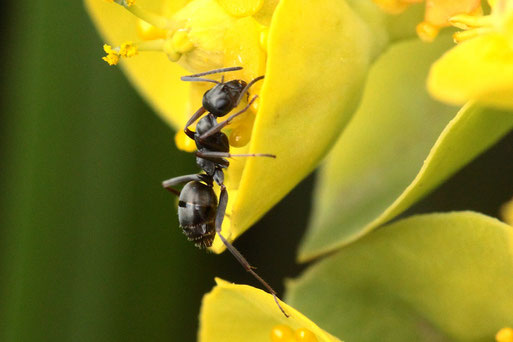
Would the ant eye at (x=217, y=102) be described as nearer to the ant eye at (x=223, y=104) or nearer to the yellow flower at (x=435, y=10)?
the ant eye at (x=223, y=104)

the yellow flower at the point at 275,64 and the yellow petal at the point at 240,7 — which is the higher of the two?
the yellow petal at the point at 240,7

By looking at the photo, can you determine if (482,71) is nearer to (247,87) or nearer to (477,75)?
(477,75)

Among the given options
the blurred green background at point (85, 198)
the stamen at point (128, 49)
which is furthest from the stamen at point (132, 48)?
the blurred green background at point (85, 198)

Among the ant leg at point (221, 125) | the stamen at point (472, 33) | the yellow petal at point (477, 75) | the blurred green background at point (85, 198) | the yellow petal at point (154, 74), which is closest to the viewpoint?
the yellow petal at point (477, 75)

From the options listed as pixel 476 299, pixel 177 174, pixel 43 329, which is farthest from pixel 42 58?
pixel 476 299

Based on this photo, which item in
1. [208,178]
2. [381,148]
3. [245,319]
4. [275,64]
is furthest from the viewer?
[381,148]

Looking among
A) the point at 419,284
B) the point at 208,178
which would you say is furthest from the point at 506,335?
the point at 208,178

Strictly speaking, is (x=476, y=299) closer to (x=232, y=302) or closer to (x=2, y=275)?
(x=232, y=302)
